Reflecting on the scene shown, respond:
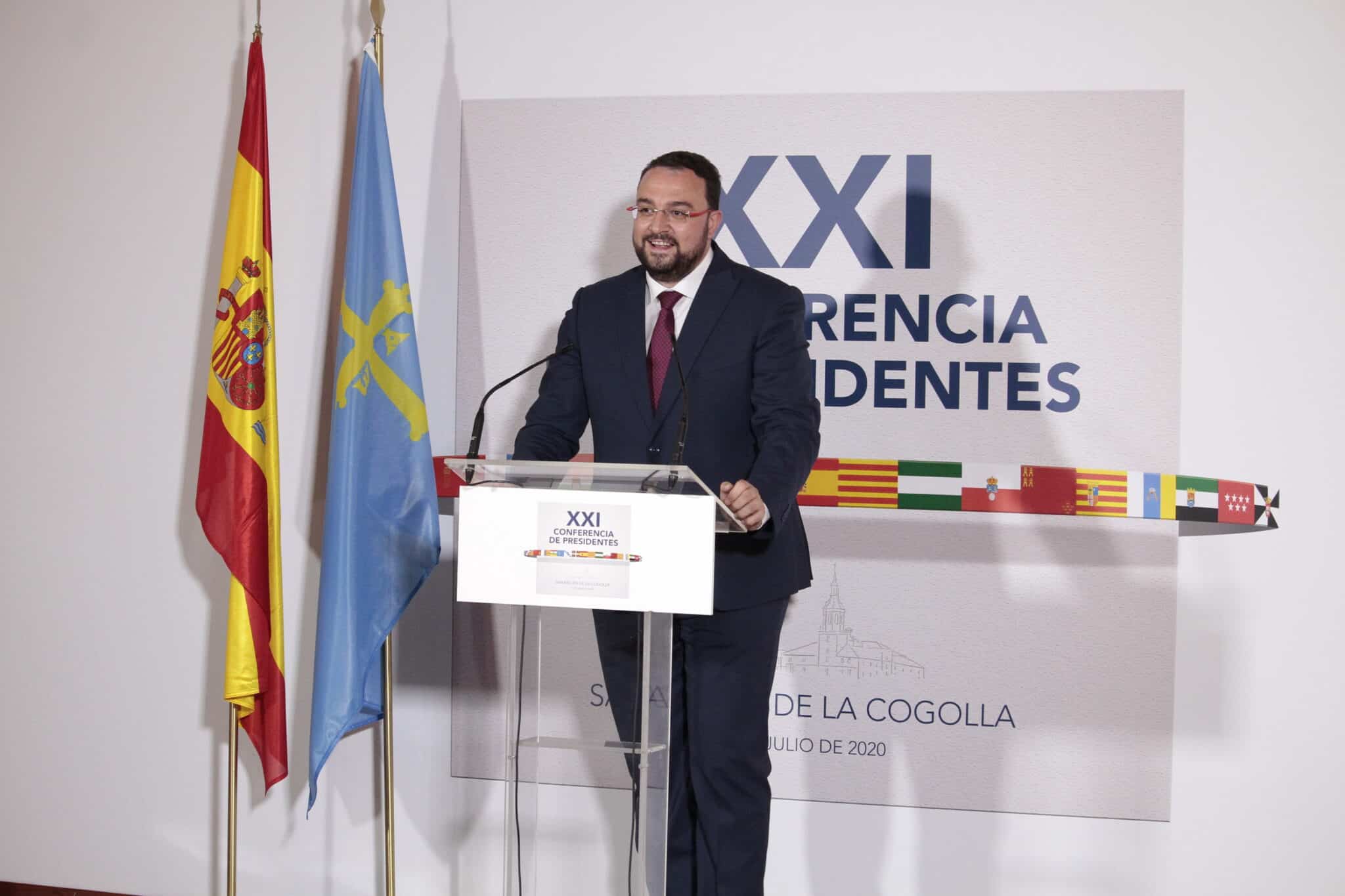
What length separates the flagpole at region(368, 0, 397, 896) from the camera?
10.2 ft

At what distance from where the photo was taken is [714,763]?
236cm

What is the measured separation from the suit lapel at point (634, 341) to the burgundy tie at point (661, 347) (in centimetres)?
2

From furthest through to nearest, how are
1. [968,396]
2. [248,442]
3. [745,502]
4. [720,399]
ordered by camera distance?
1. [968,396]
2. [248,442]
3. [720,399]
4. [745,502]

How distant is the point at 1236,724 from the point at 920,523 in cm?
100

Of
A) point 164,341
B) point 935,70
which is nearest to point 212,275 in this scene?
point 164,341

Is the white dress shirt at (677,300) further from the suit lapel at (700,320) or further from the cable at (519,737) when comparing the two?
the cable at (519,737)

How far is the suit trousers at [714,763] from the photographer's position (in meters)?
2.36

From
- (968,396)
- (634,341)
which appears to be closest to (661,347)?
(634,341)

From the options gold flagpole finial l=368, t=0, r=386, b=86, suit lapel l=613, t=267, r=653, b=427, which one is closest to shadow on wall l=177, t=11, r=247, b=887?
gold flagpole finial l=368, t=0, r=386, b=86

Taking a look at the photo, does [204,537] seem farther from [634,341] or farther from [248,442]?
[634,341]

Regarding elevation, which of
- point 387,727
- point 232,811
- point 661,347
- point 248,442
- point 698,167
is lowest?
point 232,811

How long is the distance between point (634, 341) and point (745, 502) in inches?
23.9

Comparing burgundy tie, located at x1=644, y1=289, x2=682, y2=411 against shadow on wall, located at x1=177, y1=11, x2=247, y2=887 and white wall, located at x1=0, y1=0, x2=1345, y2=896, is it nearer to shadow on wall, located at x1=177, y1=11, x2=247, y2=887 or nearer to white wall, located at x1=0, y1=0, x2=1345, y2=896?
white wall, located at x1=0, y1=0, x2=1345, y2=896

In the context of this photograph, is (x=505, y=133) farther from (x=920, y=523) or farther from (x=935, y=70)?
(x=920, y=523)
